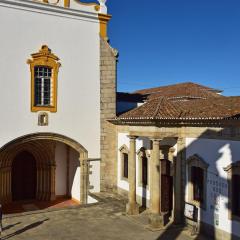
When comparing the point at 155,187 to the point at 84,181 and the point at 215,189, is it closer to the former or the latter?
the point at 215,189

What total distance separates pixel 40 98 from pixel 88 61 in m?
3.51

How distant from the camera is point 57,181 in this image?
22.9m

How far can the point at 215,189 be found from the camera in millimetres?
13859

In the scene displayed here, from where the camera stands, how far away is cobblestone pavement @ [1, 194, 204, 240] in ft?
46.4

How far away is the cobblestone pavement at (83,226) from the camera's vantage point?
1414 cm

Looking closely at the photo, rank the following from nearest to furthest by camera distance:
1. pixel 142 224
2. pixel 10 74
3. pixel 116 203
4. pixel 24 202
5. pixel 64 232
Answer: pixel 64 232 → pixel 142 224 → pixel 10 74 → pixel 116 203 → pixel 24 202

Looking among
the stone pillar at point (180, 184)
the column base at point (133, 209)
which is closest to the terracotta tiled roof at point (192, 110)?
the stone pillar at point (180, 184)

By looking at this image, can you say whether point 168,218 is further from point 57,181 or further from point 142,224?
point 57,181

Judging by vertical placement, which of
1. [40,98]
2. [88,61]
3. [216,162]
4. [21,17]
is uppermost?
[21,17]

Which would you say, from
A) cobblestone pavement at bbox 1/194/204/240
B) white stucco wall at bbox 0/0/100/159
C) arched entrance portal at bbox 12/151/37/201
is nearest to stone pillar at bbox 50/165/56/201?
arched entrance portal at bbox 12/151/37/201

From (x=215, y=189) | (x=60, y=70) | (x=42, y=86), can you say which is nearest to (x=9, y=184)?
(x=42, y=86)

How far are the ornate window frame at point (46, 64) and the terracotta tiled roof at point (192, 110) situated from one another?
166 inches

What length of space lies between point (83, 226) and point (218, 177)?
20.6 feet

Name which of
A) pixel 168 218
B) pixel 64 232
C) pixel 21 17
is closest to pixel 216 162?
pixel 168 218
